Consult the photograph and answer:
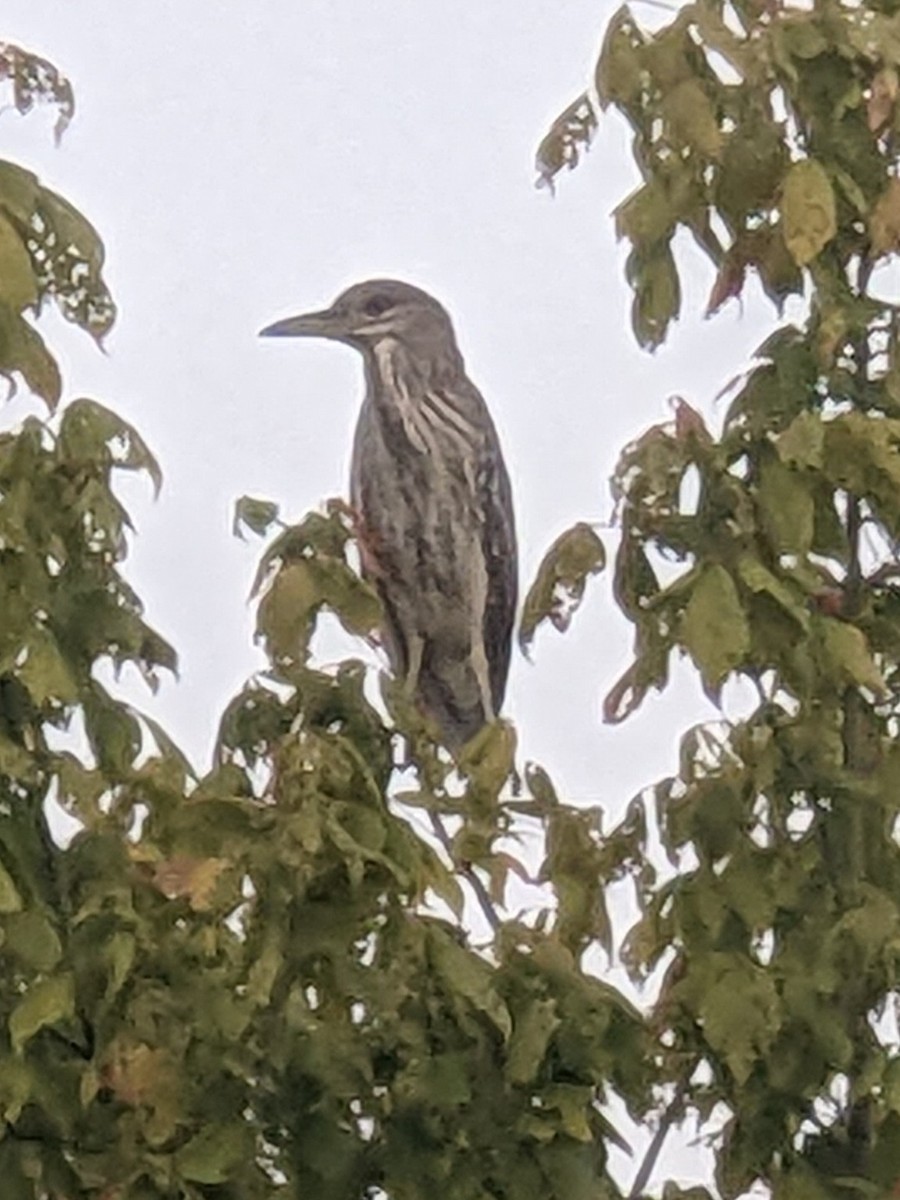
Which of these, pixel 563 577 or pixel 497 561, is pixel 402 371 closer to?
pixel 497 561

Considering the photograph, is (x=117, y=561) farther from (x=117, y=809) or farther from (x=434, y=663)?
(x=434, y=663)

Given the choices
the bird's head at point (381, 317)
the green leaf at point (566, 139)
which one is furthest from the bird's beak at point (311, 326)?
the green leaf at point (566, 139)

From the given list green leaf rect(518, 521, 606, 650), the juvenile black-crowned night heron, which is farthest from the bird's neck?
green leaf rect(518, 521, 606, 650)

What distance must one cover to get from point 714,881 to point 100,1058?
0.60m

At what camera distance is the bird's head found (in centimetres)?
508

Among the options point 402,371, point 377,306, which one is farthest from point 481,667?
point 377,306

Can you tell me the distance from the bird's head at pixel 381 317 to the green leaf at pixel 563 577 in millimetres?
1550

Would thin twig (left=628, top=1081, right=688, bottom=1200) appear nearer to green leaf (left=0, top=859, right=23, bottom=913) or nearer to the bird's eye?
green leaf (left=0, top=859, right=23, bottom=913)

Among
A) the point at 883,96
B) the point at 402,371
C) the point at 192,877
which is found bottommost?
the point at 192,877

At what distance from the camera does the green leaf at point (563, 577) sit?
3492 mm

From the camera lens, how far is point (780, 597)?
3.24m

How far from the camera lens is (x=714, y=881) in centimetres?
333

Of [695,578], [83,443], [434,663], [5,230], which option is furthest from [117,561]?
[434,663]

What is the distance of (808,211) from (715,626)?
16.2 inches
